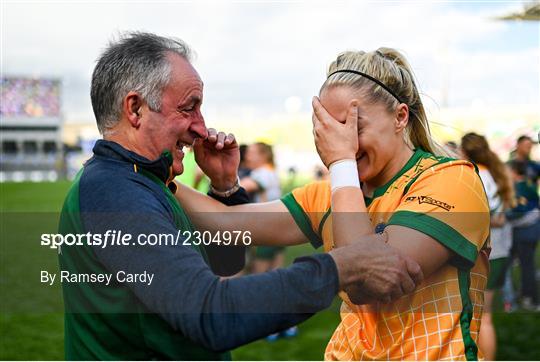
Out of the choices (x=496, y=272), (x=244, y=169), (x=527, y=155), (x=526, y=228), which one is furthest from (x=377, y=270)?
(x=527, y=155)

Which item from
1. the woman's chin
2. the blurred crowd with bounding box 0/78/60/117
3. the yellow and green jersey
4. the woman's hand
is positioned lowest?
the blurred crowd with bounding box 0/78/60/117

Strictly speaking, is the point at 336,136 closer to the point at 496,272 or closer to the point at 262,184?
the point at 496,272

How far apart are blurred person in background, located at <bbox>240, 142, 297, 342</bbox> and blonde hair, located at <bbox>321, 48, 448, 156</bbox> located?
12.4ft

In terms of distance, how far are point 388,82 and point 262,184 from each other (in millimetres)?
4135

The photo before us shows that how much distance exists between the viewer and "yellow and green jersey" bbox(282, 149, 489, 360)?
5.25 ft

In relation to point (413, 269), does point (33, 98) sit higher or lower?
lower

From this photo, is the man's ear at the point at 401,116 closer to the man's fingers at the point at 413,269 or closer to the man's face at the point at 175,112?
the man's fingers at the point at 413,269

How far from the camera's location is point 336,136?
1.66 m

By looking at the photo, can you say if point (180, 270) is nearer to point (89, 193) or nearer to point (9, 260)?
point (89, 193)

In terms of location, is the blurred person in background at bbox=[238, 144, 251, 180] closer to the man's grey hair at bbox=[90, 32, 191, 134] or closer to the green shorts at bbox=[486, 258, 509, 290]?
the green shorts at bbox=[486, 258, 509, 290]

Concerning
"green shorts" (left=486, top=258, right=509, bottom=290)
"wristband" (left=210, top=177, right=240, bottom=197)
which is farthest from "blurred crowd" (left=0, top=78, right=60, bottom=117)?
"wristband" (left=210, top=177, right=240, bottom=197)

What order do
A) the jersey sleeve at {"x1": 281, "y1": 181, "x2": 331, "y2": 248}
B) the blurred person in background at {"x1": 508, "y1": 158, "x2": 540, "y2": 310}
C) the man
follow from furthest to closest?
1. the blurred person in background at {"x1": 508, "y1": 158, "x2": 540, "y2": 310}
2. the jersey sleeve at {"x1": 281, "y1": 181, "x2": 331, "y2": 248}
3. the man

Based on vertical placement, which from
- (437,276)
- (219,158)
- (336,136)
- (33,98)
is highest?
(336,136)

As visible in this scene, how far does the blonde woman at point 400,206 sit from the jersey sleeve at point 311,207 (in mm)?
141
